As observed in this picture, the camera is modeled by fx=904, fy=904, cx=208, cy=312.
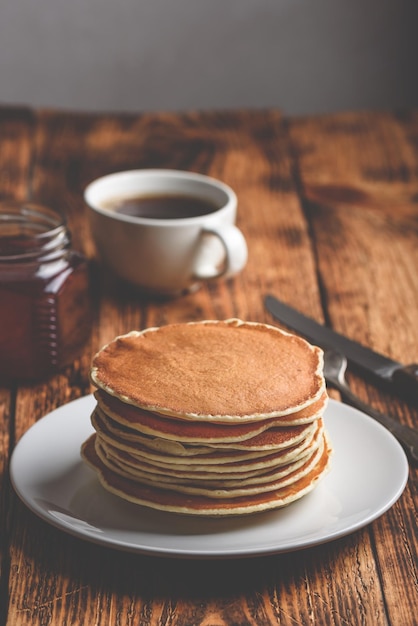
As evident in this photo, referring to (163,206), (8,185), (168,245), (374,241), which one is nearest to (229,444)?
(168,245)

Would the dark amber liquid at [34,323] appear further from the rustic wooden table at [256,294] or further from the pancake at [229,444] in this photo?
the pancake at [229,444]

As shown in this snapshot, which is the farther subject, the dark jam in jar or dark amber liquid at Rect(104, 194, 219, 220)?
dark amber liquid at Rect(104, 194, 219, 220)

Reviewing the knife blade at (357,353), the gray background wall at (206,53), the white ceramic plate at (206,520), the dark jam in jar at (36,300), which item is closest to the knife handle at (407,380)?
the knife blade at (357,353)

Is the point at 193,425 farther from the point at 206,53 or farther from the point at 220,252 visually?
the point at 206,53

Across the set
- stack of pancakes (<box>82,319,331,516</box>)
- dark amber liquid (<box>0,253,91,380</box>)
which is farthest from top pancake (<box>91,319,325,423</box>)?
dark amber liquid (<box>0,253,91,380</box>)

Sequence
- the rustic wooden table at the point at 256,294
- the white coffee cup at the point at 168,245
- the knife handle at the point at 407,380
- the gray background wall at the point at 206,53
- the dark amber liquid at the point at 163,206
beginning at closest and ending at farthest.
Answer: the rustic wooden table at the point at 256,294, the knife handle at the point at 407,380, the white coffee cup at the point at 168,245, the dark amber liquid at the point at 163,206, the gray background wall at the point at 206,53

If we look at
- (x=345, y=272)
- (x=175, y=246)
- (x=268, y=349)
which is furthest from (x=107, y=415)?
(x=345, y=272)

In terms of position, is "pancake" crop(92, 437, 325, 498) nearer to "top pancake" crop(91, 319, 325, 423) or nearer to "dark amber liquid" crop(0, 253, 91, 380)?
"top pancake" crop(91, 319, 325, 423)

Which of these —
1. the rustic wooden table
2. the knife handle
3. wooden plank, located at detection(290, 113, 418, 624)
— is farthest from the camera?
the knife handle
